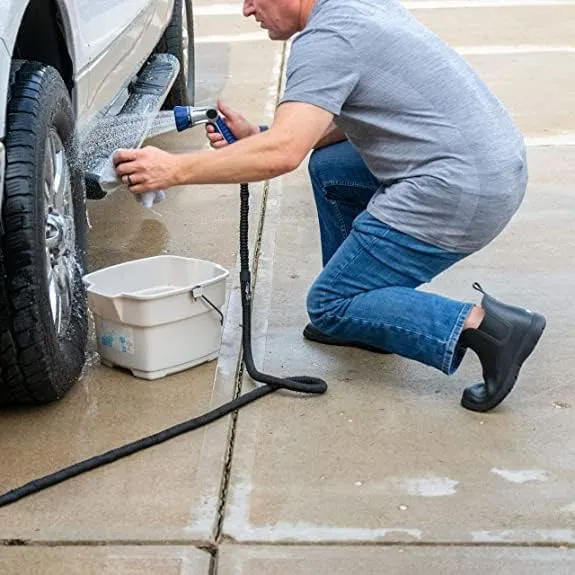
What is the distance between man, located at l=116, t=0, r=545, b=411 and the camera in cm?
314

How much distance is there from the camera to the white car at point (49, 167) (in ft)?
9.86

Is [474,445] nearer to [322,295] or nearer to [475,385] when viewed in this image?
[475,385]

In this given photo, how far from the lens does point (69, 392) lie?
352cm

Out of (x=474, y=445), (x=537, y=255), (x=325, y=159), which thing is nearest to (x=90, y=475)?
(x=474, y=445)

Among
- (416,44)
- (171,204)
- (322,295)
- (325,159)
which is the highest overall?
(416,44)

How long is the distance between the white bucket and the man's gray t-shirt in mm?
607

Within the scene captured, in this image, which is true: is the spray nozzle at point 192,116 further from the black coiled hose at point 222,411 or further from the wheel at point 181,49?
the wheel at point 181,49

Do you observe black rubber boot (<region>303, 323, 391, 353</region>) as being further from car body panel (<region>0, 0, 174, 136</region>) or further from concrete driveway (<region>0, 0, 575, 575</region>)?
car body panel (<region>0, 0, 174, 136</region>)

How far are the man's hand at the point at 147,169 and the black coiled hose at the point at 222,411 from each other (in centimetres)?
39

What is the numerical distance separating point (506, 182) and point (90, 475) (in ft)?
4.89

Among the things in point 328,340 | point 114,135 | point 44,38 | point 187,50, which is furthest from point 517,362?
point 187,50

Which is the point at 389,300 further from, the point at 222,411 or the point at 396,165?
the point at 222,411

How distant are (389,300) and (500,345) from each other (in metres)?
0.36

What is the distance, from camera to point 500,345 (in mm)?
3352
